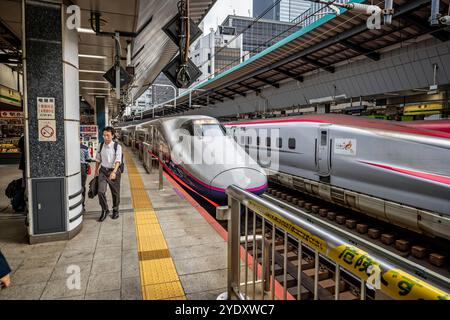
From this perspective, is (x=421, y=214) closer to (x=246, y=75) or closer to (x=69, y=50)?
(x=69, y=50)

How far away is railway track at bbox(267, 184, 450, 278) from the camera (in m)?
4.94

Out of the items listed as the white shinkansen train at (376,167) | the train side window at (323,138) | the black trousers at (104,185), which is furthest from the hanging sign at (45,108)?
the train side window at (323,138)

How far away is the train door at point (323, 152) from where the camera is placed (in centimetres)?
772

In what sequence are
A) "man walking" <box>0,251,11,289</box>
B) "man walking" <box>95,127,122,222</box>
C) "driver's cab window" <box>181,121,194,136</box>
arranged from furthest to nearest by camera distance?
"driver's cab window" <box>181,121,194,136</box>
"man walking" <box>95,127,122,222</box>
"man walking" <box>0,251,11,289</box>

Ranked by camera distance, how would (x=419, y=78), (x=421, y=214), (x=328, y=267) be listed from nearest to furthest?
(x=328, y=267), (x=421, y=214), (x=419, y=78)

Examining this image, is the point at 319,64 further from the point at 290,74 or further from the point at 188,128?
the point at 188,128

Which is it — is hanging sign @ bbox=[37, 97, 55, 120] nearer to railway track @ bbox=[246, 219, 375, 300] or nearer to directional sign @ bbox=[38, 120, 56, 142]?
directional sign @ bbox=[38, 120, 56, 142]

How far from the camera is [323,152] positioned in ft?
25.9

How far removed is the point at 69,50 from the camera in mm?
4391

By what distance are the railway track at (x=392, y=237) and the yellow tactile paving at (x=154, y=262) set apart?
4.11m

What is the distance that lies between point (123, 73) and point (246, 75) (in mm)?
10481

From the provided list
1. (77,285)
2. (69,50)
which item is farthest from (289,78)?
(77,285)

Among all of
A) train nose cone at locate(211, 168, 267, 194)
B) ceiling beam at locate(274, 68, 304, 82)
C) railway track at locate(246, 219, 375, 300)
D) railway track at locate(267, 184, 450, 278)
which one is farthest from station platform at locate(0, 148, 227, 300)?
ceiling beam at locate(274, 68, 304, 82)

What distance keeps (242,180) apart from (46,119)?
11.6 ft
